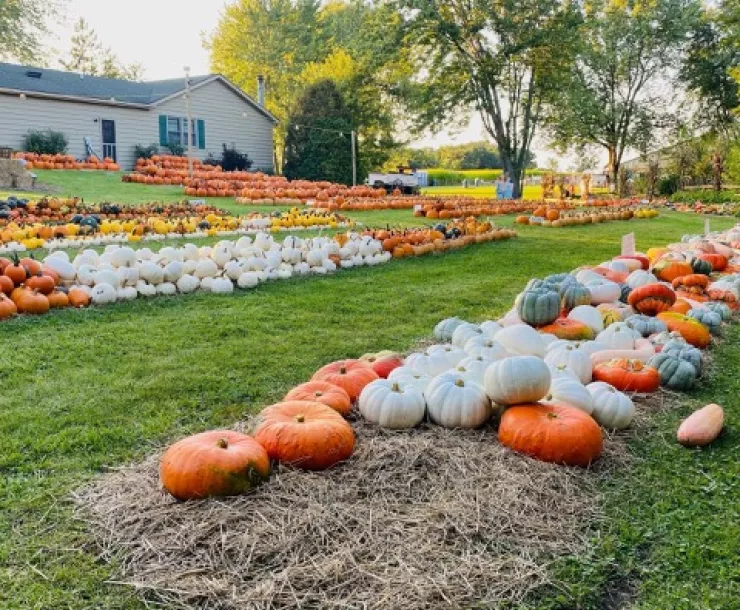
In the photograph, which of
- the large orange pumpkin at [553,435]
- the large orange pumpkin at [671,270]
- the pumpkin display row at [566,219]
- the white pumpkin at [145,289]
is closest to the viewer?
the large orange pumpkin at [553,435]

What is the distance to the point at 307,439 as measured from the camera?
9.52ft

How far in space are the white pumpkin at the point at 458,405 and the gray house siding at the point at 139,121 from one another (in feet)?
76.7

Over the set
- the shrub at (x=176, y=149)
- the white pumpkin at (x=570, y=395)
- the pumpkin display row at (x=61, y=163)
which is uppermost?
the shrub at (x=176, y=149)

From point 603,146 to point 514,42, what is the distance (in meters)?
12.0

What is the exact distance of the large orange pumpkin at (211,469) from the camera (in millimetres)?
2631

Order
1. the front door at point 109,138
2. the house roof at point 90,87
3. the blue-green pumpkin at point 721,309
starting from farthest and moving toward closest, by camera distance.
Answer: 1. the front door at point 109,138
2. the house roof at point 90,87
3. the blue-green pumpkin at point 721,309

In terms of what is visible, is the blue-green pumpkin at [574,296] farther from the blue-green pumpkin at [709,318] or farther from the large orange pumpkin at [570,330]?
the blue-green pumpkin at [709,318]

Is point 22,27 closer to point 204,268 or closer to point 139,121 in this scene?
point 139,121

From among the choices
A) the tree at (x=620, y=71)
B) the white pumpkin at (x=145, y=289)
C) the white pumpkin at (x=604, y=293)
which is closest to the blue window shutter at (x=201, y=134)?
the tree at (x=620, y=71)

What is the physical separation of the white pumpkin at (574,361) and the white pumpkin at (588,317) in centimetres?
99

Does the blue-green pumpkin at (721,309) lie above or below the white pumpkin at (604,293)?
below

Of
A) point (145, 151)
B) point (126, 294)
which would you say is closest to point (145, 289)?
point (126, 294)

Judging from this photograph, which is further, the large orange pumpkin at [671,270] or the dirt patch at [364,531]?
the large orange pumpkin at [671,270]

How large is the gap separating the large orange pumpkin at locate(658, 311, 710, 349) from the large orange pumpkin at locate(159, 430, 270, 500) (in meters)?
3.32
